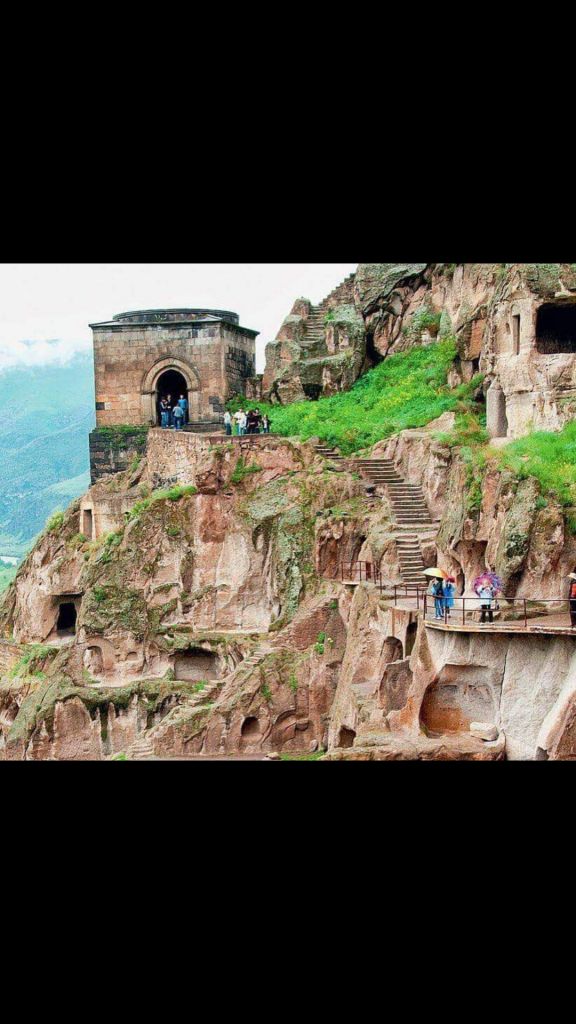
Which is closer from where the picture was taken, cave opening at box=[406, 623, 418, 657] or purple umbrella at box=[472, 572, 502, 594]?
purple umbrella at box=[472, 572, 502, 594]

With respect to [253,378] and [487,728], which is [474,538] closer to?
[487,728]

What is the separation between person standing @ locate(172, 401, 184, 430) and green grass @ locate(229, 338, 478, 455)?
1.48 metres

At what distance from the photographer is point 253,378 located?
3666 centimetres

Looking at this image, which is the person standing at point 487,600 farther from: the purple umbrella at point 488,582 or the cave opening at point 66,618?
the cave opening at point 66,618

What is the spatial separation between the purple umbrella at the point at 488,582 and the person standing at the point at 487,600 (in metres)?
0.10

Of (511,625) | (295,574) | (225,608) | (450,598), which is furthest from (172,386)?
(511,625)

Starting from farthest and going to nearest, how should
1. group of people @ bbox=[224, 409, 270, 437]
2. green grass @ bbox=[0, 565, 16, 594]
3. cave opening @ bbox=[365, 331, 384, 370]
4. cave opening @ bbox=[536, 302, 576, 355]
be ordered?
green grass @ bbox=[0, 565, 16, 594] < cave opening @ bbox=[365, 331, 384, 370] < group of people @ bbox=[224, 409, 270, 437] < cave opening @ bbox=[536, 302, 576, 355]

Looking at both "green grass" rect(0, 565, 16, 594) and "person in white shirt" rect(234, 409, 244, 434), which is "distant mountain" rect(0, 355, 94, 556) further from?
"person in white shirt" rect(234, 409, 244, 434)

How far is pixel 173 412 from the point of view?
Answer: 34.9 m

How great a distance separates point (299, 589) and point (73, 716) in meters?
5.82

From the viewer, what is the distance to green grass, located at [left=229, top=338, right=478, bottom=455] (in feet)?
99.3

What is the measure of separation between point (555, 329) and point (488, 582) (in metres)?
7.97

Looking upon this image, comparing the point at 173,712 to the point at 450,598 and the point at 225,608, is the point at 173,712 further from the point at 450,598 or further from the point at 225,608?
the point at 450,598

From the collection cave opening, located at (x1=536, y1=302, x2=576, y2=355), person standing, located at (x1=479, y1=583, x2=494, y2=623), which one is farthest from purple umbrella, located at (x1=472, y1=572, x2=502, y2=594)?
cave opening, located at (x1=536, y1=302, x2=576, y2=355)
